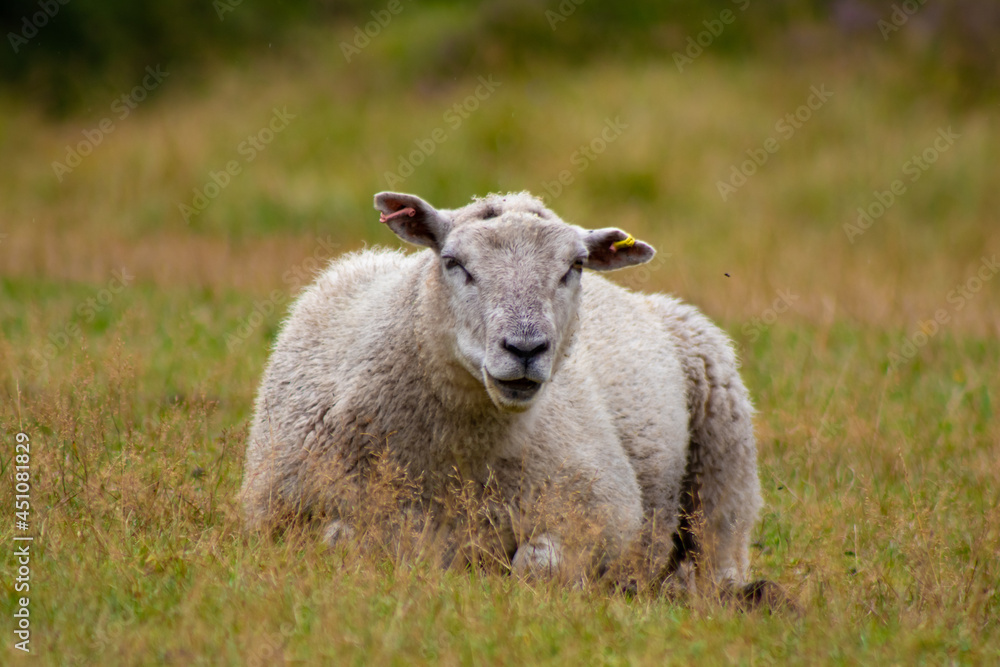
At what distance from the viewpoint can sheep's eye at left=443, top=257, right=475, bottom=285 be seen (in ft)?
16.0

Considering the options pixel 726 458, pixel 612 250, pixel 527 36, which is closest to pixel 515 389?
pixel 612 250

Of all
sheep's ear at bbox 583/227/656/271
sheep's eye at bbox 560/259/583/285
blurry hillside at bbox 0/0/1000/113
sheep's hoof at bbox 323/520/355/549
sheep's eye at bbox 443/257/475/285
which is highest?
blurry hillside at bbox 0/0/1000/113

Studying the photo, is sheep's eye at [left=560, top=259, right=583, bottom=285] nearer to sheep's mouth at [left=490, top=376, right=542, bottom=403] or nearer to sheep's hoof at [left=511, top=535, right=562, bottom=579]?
sheep's mouth at [left=490, top=376, right=542, bottom=403]

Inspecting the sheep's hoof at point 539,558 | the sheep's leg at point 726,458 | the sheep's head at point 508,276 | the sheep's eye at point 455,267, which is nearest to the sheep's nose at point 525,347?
the sheep's head at point 508,276

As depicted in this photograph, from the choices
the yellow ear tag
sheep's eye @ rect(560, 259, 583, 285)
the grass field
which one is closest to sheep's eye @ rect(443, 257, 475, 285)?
sheep's eye @ rect(560, 259, 583, 285)

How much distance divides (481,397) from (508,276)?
1.88 feet

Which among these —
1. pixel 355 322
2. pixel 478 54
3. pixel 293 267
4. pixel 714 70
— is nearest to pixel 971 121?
pixel 714 70

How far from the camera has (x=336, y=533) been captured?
186 inches

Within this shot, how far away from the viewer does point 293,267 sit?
37.1 ft

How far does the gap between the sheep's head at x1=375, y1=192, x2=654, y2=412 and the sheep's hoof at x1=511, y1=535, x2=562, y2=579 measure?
60 centimetres

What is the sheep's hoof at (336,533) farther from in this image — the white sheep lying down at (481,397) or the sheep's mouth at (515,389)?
the sheep's mouth at (515,389)

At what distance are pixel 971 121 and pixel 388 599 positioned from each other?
1644cm

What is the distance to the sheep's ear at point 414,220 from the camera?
5.17m

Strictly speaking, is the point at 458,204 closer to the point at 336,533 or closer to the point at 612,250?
the point at 612,250
